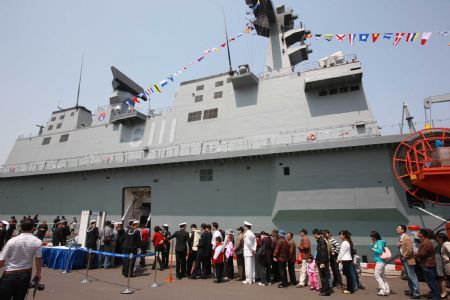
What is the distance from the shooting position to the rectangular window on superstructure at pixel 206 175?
13.8 meters

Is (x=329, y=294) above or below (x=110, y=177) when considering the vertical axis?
below

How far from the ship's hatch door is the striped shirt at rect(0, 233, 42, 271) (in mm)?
12221

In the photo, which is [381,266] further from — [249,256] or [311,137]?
[311,137]

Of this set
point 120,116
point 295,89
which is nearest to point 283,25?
point 295,89

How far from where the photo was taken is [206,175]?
45.7 ft

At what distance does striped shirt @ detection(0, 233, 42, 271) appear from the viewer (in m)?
3.50

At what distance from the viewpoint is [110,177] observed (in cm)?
1664

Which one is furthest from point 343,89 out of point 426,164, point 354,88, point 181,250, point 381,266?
point 181,250

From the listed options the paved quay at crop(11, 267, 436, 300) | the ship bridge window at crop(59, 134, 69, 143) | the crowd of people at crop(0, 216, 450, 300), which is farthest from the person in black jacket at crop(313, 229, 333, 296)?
the ship bridge window at crop(59, 134, 69, 143)

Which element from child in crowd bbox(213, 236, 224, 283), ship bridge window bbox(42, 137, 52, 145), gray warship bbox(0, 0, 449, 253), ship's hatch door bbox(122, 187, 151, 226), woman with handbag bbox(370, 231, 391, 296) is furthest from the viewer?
ship bridge window bbox(42, 137, 52, 145)

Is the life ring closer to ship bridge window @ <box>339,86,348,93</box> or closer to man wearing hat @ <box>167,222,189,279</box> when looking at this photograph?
ship bridge window @ <box>339,86,348,93</box>

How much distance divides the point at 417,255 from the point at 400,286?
77.0 inches

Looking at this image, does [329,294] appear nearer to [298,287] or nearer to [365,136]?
[298,287]

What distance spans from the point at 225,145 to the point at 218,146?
0.39 metres
